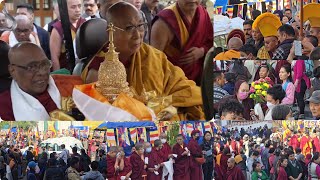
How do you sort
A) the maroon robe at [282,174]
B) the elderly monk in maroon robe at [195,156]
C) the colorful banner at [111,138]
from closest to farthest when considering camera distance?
1. the colorful banner at [111,138]
2. the elderly monk in maroon robe at [195,156]
3. the maroon robe at [282,174]

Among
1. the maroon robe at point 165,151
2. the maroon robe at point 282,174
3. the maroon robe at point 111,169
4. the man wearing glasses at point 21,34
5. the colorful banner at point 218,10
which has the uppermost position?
the colorful banner at point 218,10

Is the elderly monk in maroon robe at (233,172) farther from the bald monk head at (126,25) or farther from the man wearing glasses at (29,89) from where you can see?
the man wearing glasses at (29,89)

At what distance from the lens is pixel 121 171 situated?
5.59 metres

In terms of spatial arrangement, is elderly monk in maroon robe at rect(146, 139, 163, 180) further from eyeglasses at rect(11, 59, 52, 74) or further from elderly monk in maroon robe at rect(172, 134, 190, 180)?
eyeglasses at rect(11, 59, 52, 74)

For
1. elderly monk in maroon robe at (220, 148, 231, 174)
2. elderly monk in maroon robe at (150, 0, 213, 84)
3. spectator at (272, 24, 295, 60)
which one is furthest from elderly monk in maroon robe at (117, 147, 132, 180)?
spectator at (272, 24, 295, 60)

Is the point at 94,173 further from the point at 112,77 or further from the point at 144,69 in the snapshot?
the point at 144,69

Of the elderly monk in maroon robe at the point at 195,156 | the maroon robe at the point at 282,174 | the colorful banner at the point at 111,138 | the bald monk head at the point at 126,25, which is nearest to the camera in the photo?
the bald monk head at the point at 126,25

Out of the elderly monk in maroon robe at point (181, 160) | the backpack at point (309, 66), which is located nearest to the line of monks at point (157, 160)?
the elderly monk in maroon robe at point (181, 160)

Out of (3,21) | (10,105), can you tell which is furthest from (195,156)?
(3,21)

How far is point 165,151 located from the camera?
18.4 ft

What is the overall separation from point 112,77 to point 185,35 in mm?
744

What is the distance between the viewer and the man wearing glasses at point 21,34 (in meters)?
5.46

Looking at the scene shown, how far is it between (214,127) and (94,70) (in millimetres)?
1196

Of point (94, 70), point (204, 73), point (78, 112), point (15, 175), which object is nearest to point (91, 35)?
point (94, 70)
